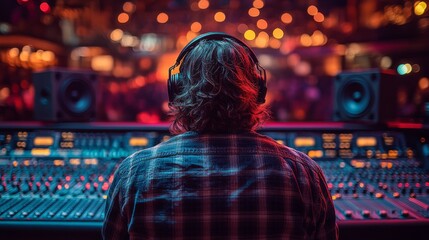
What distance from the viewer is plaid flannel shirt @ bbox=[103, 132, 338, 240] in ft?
3.16

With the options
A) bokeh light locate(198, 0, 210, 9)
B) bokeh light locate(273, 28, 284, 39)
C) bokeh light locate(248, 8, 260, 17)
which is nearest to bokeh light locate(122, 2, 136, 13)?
bokeh light locate(198, 0, 210, 9)

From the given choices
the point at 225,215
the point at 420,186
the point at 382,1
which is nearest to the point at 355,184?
the point at 420,186

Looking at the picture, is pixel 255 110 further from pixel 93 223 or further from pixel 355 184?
pixel 355 184

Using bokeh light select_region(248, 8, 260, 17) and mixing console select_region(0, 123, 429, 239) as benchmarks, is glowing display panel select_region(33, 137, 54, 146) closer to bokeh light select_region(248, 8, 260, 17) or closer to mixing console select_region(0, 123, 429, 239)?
mixing console select_region(0, 123, 429, 239)

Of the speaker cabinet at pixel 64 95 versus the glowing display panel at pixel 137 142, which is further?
the speaker cabinet at pixel 64 95

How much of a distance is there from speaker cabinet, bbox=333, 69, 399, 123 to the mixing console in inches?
4.9

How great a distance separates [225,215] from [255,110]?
0.32 meters

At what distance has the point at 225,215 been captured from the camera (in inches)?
38.0

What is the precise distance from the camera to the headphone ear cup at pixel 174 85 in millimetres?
1159

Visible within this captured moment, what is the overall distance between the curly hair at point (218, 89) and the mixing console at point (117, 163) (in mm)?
682

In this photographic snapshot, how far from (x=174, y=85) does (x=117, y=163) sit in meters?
0.92

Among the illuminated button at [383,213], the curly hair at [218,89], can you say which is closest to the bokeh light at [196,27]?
the illuminated button at [383,213]

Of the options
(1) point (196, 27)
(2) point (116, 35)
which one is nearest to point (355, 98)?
(1) point (196, 27)

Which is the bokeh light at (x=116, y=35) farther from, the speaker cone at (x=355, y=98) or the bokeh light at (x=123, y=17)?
the speaker cone at (x=355, y=98)
